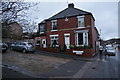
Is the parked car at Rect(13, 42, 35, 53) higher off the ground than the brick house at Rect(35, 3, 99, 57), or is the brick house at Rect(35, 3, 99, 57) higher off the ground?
the brick house at Rect(35, 3, 99, 57)

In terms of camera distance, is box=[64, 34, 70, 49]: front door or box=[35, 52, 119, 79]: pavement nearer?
box=[35, 52, 119, 79]: pavement

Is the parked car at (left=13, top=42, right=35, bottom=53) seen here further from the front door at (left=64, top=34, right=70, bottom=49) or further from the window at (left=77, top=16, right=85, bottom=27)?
the window at (left=77, top=16, right=85, bottom=27)

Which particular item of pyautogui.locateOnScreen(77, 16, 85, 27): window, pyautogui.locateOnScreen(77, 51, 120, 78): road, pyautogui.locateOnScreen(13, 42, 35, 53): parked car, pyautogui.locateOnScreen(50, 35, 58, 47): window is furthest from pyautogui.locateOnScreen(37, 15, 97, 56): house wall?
pyautogui.locateOnScreen(77, 51, 120, 78): road

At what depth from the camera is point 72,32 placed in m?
19.9

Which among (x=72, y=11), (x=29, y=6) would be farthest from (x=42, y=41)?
(x=29, y=6)

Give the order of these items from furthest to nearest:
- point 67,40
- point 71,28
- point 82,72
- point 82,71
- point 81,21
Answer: point 67,40 < point 71,28 < point 81,21 < point 82,71 < point 82,72

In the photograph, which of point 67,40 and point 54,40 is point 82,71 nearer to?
point 67,40

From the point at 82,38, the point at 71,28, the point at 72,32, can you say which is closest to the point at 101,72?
the point at 82,38

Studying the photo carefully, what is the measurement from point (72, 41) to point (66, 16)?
17.0 ft

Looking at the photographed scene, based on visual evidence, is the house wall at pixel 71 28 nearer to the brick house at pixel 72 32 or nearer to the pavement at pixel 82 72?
the brick house at pixel 72 32

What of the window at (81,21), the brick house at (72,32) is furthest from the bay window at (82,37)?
the window at (81,21)

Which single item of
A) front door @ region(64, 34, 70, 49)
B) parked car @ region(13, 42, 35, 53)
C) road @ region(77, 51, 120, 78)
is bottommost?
road @ region(77, 51, 120, 78)

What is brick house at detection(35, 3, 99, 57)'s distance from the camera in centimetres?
1783

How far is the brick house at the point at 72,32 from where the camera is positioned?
58.5 feet
